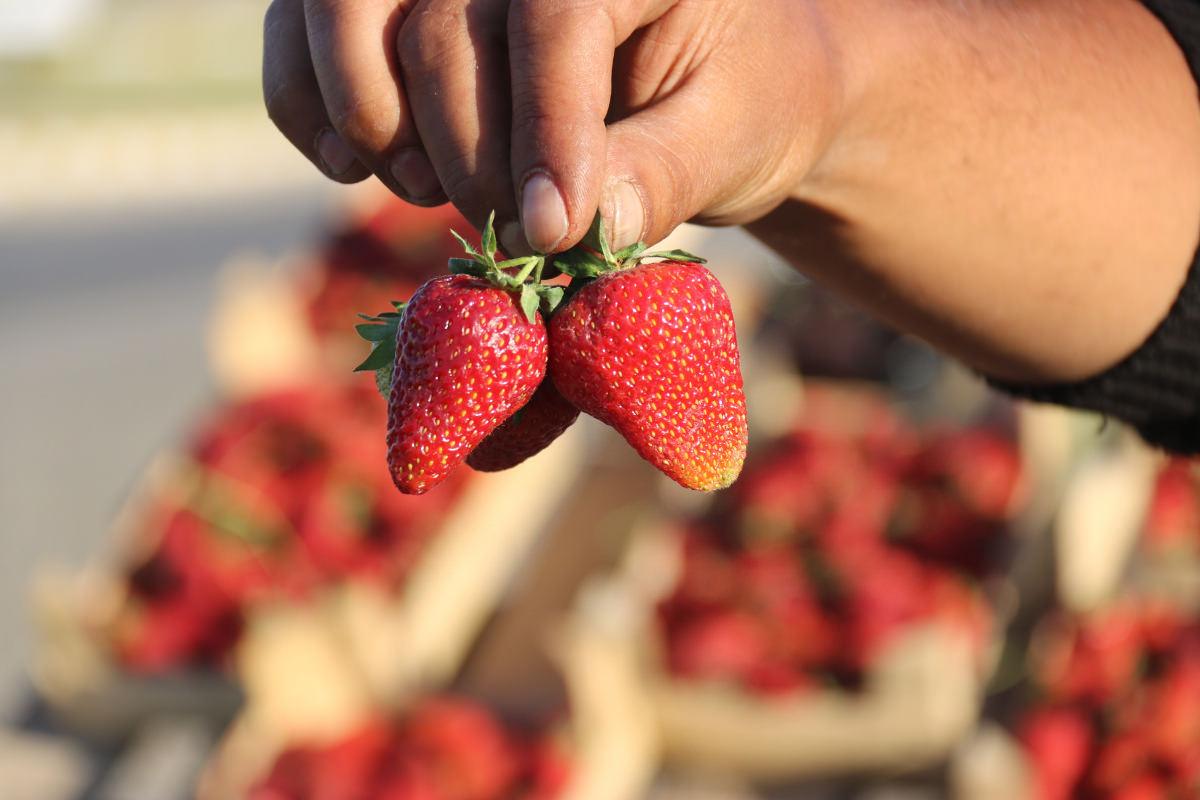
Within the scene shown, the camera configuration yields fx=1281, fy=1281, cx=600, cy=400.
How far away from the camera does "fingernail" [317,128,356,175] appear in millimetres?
772

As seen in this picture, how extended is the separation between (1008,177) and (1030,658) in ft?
4.47

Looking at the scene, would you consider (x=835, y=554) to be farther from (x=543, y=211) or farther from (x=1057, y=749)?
(x=543, y=211)

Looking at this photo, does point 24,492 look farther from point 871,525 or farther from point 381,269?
point 871,525

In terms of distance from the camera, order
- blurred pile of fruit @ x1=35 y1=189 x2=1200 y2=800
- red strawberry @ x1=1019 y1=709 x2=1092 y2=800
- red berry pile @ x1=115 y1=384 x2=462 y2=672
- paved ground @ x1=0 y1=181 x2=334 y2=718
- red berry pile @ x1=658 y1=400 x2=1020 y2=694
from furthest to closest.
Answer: paved ground @ x1=0 y1=181 x2=334 y2=718 < red berry pile @ x1=115 y1=384 x2=462 y2=672 < red berry pile @ x1=658 y1=400 x2=1020 y2=694 < blurred pile of fruit @ x1=35 y1=189 x2=1200 y2=800 < red strawberry @ x1=1019 y1=709 x2=1092 y2=800

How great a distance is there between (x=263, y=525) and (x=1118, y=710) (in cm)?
148

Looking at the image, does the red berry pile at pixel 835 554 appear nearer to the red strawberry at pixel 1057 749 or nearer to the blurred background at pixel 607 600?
the blurred background at pixel 607 600

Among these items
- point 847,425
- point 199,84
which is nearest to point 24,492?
point 847,425

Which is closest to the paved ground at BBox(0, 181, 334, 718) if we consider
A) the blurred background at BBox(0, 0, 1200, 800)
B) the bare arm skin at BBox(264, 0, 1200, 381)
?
the blurred background at BBox(0, 0, 1200, 800)

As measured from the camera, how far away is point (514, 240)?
70 cm

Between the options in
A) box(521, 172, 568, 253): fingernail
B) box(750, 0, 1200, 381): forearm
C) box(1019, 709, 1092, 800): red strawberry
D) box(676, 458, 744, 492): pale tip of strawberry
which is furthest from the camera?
box(1019, 709, 1092, 800): red strawberry

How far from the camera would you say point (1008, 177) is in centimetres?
93

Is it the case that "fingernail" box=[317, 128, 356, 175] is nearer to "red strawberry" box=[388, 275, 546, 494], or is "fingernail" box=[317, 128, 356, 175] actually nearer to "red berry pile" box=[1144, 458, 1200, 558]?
"red strawberry" box=[388, 275, 546, 494]

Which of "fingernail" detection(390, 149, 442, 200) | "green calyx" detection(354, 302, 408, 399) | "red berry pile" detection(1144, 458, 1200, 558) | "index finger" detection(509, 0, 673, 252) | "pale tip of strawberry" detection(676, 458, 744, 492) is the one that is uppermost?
"index finger" detection(509, 0, 673, 252)

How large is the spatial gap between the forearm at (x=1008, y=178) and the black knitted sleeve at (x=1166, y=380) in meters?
0.01
